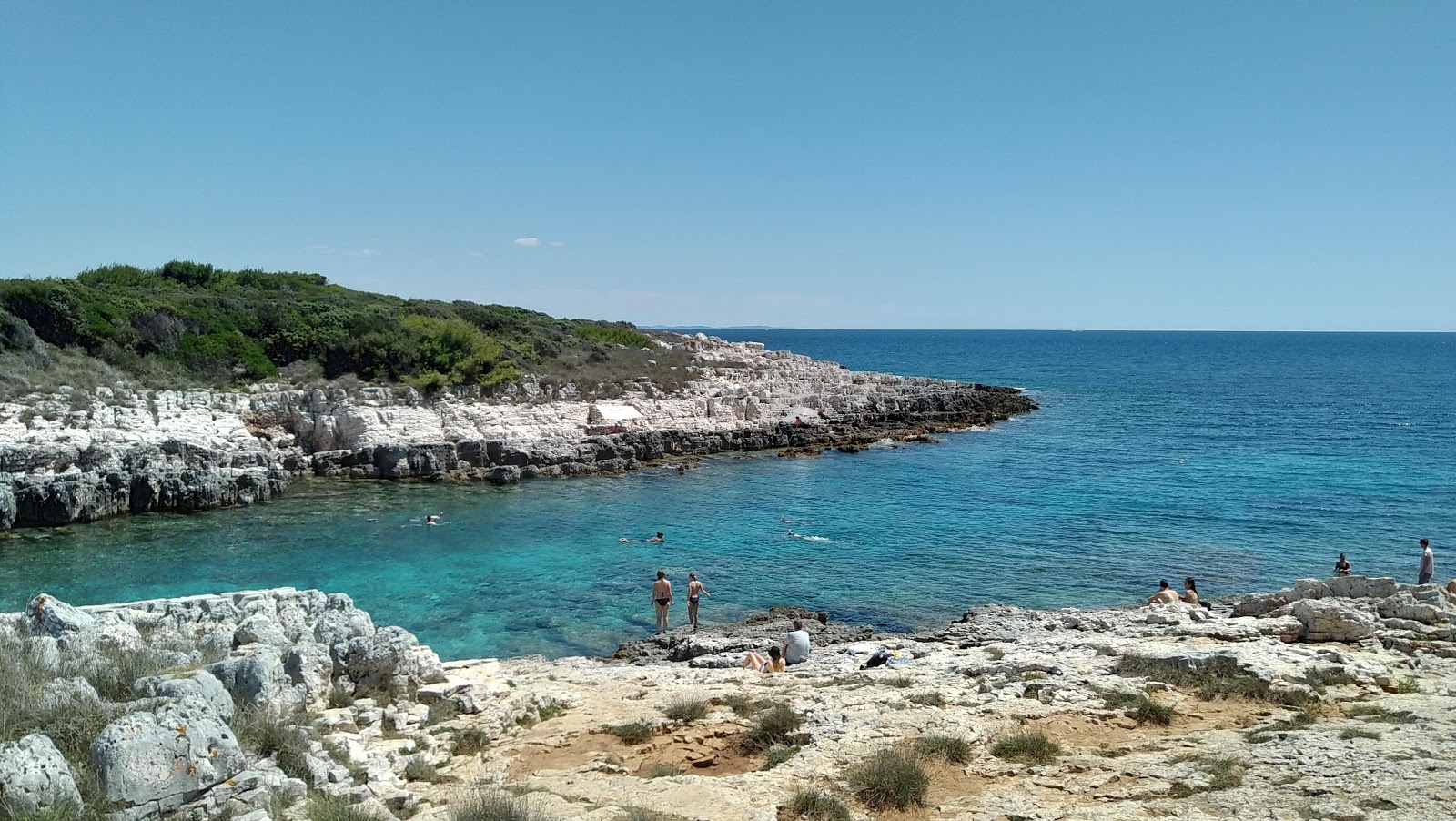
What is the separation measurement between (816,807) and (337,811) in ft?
13.6

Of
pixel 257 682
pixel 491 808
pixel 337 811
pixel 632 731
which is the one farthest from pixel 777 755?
pixel 257 682

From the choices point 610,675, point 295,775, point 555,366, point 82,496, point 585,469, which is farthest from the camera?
point 555,366

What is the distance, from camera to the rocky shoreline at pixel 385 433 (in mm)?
27938

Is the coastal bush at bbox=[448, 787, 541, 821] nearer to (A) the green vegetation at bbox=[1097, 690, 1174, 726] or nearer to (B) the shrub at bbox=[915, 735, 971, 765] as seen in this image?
(B) the shrub at bbox=[915, 735, 971, 765]

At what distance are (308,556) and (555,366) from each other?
24.7 metres

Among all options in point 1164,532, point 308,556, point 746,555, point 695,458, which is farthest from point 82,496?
point 1164,532

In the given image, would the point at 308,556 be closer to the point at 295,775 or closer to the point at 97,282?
the point at 295,775

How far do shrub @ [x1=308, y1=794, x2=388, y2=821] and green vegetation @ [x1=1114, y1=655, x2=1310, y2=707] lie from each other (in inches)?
381

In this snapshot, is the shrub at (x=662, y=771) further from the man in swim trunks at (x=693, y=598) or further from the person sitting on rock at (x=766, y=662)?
the man in swim trunks at (x=693, y=598)

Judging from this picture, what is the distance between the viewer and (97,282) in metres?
53.2

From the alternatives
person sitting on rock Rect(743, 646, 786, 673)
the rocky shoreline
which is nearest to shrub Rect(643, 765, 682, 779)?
person sitting on rock Rect(743, 646, 786, 673)

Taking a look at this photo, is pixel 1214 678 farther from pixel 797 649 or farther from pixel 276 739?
pixel 276 739

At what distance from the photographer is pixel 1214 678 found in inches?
447

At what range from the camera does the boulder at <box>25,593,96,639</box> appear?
34.5 ft
